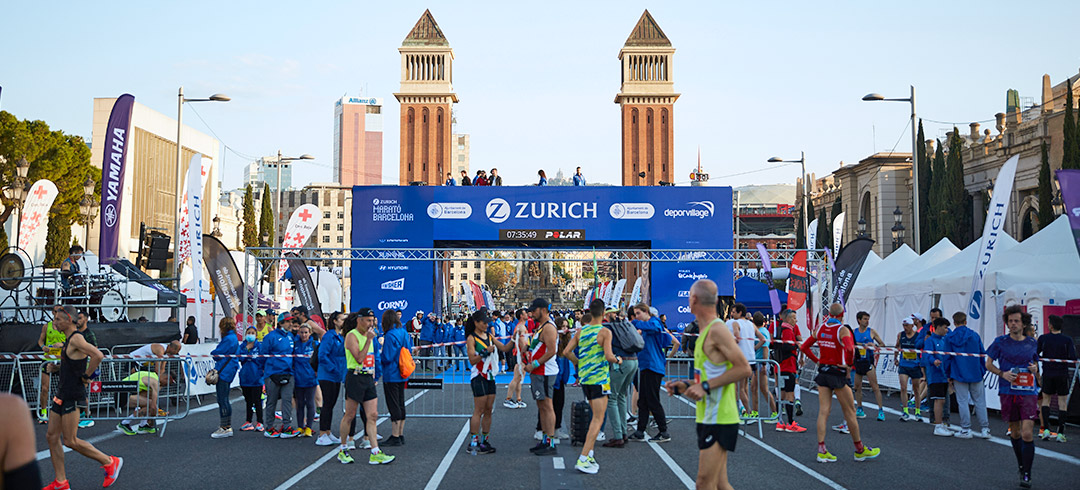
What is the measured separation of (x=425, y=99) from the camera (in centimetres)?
9294

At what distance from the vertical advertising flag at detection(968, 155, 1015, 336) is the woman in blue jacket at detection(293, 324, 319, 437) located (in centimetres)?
1087

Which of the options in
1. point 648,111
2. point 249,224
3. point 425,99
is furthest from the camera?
point 425,99

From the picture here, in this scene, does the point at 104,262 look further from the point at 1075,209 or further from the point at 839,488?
the point at 1075,209

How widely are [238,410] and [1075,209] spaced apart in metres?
13.6

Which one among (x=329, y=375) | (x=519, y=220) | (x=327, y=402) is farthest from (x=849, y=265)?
(x=327, y=402)

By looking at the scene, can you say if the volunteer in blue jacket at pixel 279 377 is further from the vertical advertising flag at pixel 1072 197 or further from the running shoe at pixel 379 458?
the vertical advertising flag at pixel 1072 197

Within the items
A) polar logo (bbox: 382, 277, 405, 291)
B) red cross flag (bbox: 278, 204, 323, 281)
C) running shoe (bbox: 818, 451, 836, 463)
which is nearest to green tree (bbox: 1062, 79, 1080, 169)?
polar logo (bbox: 382, 277, 405, 291)

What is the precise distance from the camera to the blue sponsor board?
3038 centimetres

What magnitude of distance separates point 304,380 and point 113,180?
967cm

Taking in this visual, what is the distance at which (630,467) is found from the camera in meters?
9.73

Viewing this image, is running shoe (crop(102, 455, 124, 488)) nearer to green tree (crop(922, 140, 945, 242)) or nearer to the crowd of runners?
the crowd of runners

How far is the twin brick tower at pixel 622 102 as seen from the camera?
90.5 meters

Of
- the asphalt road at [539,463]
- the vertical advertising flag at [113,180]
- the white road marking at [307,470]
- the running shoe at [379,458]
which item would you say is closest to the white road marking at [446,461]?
the asphalt road at [539,463]

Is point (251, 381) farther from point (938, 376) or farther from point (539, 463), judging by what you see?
point (938, 376)
